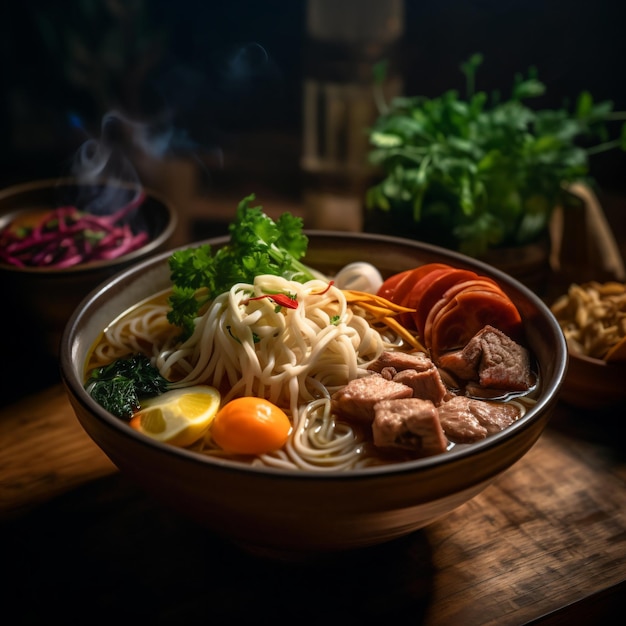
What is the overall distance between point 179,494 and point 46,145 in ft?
15.0

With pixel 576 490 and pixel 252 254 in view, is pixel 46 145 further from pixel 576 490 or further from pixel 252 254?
pixel 576 490

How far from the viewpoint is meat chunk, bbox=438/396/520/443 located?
6.33 feet

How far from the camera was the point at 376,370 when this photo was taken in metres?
2.26

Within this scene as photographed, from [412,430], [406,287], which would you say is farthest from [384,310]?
[412,430]

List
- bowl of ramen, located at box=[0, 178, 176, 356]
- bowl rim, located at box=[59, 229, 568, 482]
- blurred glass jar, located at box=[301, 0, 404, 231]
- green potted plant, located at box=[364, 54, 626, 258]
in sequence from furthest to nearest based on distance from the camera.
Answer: blurred glass jar, located at box=[301, 0, 404, 231], green potted plant, located at box=[364, 54, 626, 258], bowl of ramen, located at box=[0, 178, 176, 356], bowl rim, located at box=[59, 229, 568, 482]

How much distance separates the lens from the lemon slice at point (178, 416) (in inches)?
75.3

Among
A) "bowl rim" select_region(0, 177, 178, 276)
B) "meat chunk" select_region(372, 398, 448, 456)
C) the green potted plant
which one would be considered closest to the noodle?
"meat chunk" select_region(372, 398, 448, 456)

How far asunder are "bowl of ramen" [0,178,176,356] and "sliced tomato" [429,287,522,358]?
1.15 meters

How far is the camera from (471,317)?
2279 millimetres

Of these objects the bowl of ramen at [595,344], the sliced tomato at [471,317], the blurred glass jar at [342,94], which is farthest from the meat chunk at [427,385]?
the blurred glass jar at [342,94]

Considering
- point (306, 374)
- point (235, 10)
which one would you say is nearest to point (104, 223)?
point (306, 374)

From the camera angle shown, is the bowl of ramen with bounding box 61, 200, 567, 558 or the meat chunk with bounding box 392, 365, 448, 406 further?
the meat chunk with bounding box 392, 365, 448, 406

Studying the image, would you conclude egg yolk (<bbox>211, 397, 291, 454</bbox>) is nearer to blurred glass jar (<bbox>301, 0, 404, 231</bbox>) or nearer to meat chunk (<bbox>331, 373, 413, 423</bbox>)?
meat chunk (<bbox>331, 373, 413, 423</bbox>)

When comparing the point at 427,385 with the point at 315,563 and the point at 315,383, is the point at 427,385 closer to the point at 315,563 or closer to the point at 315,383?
the point at 315,383
